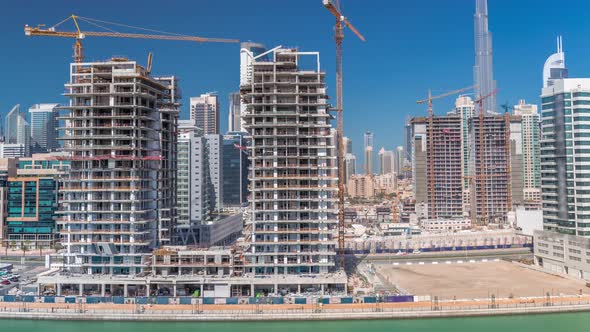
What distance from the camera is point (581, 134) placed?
6075 cm

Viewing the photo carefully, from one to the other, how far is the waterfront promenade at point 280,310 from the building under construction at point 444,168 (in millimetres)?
66891

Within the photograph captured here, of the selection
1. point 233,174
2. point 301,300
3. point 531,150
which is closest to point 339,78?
point 301,300

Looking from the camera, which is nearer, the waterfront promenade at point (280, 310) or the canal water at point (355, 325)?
the canal water at point (355, 325)

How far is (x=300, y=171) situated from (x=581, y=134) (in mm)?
32309

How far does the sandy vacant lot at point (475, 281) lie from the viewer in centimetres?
5422

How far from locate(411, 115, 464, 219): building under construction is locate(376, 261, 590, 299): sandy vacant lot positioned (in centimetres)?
4332

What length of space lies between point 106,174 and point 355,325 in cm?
2812

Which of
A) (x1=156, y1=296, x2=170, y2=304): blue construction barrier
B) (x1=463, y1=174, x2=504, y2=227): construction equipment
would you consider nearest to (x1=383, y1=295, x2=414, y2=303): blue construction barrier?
(x1=156, y1=296, x2=170, y2=304): blue construction barrier

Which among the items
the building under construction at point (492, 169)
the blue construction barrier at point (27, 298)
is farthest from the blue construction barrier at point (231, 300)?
the building under construction at point (492, 169)

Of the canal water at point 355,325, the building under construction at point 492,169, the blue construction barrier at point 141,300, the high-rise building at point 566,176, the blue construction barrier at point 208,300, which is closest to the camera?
the canal water at point 355,325

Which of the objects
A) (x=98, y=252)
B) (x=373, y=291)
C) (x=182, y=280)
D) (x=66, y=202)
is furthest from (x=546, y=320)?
(x=66, y=202)

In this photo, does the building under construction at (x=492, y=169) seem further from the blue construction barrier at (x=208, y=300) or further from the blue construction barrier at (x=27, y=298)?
the blue construction barrier at (x=27, y=298)

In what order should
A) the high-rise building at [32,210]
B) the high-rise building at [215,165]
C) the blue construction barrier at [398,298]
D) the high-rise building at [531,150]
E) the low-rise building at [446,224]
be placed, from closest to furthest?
the blue construction barrier at [398,298] → the high-rise building at [32,210] → the low-rise building at [446,224] → the high-rise building at [215,165] → the high-rise building at [531,150]

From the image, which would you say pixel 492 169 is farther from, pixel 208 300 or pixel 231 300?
pixel 208 300
